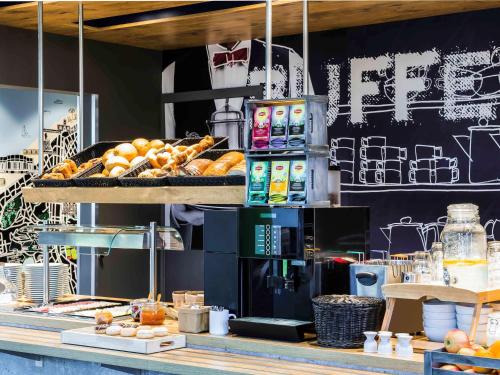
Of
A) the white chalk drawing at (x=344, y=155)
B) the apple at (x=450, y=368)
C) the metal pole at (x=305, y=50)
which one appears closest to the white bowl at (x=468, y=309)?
the apple at (x=450, y=368)

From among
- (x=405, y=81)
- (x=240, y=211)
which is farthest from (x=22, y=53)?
(x=240, y=211)

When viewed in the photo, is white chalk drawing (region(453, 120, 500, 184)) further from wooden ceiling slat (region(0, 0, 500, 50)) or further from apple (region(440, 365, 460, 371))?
apple (region(440, 365, 460, 371))

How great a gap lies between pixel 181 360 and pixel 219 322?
388 millimetres

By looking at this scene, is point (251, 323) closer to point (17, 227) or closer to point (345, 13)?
point (345, 13)

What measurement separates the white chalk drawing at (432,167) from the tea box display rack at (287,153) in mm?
2731

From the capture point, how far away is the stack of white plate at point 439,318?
12.9 feet

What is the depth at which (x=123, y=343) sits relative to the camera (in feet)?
14.4

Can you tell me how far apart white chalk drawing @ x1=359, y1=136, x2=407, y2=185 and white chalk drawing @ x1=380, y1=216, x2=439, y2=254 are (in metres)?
0.36

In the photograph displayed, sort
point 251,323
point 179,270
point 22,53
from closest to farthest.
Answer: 1. point 251,323
2. point 22,53
3. point 179,270

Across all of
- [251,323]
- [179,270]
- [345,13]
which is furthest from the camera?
[179,270]

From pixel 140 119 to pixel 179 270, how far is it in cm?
154

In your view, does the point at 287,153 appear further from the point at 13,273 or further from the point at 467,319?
the point at 13,273

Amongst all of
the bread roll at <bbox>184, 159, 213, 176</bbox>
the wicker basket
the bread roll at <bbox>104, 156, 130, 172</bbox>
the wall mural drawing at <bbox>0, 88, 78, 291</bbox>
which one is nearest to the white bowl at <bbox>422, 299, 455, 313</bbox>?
the wicker basket

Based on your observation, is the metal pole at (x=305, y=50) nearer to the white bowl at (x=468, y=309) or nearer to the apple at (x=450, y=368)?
the white bowl at (x=468, y=309)
